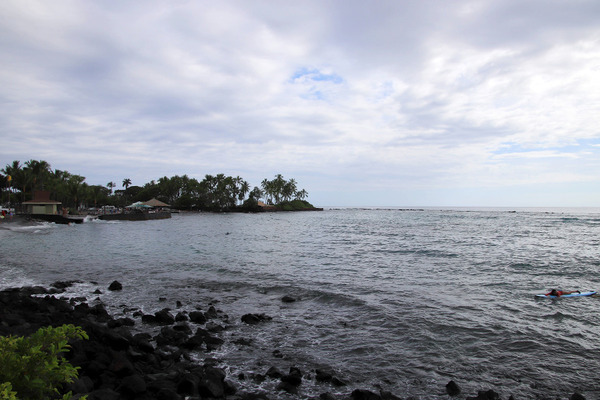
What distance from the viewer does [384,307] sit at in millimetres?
14672

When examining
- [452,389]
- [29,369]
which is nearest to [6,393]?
[29,369]

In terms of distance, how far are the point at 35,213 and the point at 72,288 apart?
6423 centimetres

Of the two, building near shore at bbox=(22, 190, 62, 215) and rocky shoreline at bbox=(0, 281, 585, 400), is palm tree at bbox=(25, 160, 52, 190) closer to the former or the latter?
building near shore at bbox=(22, 190, 62, 215)

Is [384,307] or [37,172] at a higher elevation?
[37,172]

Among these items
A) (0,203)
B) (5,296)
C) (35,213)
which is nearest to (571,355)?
(5,296)

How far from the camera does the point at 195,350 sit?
1012cm

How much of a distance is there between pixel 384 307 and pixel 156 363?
9.42 metres

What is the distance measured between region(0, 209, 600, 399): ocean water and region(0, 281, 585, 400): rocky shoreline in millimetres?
369

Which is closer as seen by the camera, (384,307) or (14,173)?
(384,307)

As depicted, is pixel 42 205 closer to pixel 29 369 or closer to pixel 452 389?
pixel 29 369

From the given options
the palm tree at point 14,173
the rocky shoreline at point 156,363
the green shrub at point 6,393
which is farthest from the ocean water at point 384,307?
the palm tree at point 14,173

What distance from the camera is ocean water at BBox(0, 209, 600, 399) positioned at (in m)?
9.05

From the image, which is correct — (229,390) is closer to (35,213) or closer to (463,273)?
(463,273)

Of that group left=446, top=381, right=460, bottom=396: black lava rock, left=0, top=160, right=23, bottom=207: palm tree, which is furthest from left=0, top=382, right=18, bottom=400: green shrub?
left=0, top=160, right=23, bottom=207: palm tree
